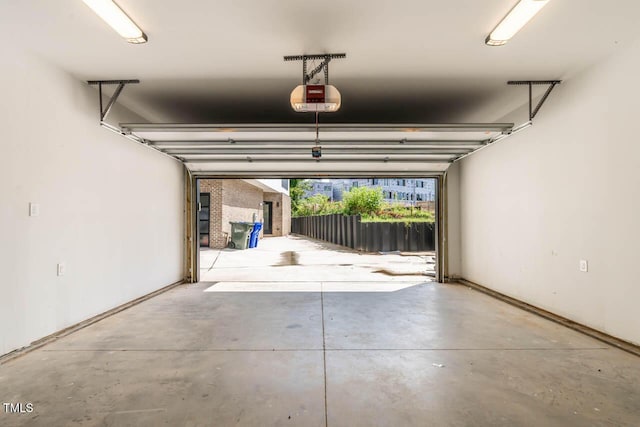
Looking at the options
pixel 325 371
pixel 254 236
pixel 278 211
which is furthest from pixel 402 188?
pixel 325 371

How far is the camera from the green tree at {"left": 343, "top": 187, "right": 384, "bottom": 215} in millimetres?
13352

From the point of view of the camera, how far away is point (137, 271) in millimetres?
4641

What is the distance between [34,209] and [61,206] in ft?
1.04

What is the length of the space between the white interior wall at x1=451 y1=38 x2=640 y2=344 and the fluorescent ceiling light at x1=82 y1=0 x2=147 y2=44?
4.40m

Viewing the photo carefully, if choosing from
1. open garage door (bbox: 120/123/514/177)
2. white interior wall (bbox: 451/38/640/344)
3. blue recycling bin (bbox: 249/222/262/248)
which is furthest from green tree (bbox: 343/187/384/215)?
white interior wall (bbox: 451/38/640/344)

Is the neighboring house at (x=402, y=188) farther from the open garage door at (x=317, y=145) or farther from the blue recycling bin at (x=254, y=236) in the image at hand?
the open garage door at (x=317, y=145)

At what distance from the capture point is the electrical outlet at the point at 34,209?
2951 mm

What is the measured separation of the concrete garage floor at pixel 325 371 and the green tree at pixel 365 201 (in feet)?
29.8

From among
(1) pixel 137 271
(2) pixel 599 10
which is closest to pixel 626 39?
(2) pixel 599 10

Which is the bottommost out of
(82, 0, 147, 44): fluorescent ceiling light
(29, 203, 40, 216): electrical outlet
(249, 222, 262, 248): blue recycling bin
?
(249, 222, 262, 248): blue recycling bin

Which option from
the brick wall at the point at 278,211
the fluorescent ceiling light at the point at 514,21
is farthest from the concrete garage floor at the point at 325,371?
the brick wall at the point at 278,211

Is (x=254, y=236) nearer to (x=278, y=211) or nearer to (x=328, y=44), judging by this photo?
(x=278, y=211)

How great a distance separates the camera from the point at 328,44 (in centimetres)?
300

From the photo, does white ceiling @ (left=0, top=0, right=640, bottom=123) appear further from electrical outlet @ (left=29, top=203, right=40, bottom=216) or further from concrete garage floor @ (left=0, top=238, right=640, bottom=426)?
concrete garage floor @ (left=0, top=238, right=640, bottom=426)
